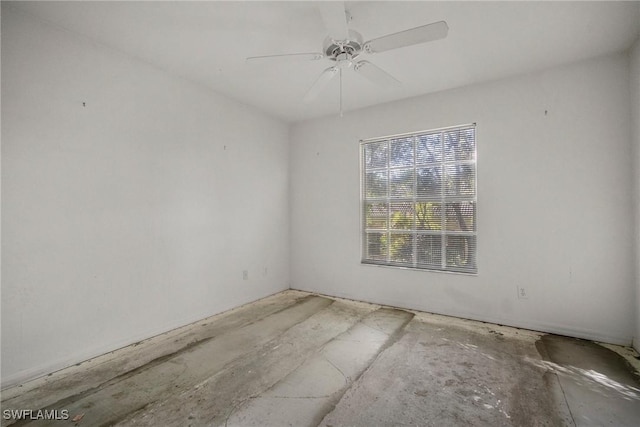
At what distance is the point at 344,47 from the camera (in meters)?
2.18

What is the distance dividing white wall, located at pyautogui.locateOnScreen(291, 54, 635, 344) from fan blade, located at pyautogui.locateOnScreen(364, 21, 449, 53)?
6.23 ft

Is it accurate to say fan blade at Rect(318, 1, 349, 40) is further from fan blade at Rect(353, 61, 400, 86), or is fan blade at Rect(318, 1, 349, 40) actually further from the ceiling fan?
fan blade at Rect(353, 61, 400, 86)

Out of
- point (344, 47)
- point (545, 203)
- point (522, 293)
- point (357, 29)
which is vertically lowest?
point (522, 293)

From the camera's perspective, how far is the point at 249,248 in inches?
164

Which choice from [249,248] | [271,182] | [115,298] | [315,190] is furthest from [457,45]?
[115,298]

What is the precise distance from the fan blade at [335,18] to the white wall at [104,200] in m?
2.13

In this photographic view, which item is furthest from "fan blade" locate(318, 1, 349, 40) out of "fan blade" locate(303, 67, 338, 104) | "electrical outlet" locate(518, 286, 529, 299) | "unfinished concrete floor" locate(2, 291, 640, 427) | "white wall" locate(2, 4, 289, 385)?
"electrical outlet" locate(518, 286, 529, 299)

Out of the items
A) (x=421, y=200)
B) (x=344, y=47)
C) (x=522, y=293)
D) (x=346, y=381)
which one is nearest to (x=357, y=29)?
(x=344, y=47)

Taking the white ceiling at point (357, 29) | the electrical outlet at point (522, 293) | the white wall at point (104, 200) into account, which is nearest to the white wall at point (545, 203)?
the electrical outlet at point (522, 293)

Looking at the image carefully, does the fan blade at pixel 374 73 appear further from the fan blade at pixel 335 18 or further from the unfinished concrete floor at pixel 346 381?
the unfinished concrete floor at pixel 346 381

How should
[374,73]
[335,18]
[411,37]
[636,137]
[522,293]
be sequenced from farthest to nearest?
[522,293] < [636,137] < [374,73] < [411,37] < [335,18]

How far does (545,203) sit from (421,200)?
50.9 inches

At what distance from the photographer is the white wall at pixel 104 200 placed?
2.17 meters

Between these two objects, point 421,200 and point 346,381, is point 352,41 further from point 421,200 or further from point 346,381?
point 346,381
